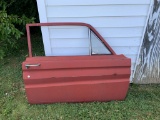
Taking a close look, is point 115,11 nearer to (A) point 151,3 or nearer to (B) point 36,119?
(A) point 151,3

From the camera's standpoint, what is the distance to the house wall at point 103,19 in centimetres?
212

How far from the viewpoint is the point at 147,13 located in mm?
2199

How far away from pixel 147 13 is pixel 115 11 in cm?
34

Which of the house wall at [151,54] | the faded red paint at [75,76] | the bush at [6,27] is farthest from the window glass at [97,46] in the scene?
the bush at [6,27]

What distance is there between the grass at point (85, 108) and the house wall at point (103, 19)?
603mm

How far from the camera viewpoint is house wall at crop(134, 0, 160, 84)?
229 cm

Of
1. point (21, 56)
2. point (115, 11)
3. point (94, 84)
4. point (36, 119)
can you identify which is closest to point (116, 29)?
point (115, 11)

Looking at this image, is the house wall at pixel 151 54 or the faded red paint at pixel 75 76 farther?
the house wall at pixel 151 54

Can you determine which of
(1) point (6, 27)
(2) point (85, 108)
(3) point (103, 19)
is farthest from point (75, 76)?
(1) point (6, 27)

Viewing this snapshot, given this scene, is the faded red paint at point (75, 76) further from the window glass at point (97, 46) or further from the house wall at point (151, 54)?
the house wall at point (151, 54)

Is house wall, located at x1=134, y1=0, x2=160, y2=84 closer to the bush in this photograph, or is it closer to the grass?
the grass

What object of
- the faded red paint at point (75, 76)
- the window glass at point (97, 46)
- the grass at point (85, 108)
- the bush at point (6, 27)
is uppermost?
the bush at point (6, 27)

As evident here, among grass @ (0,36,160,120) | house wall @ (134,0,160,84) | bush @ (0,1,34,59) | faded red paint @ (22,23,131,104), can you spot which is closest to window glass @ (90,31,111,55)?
faded red paint @ (22,23,131,104)

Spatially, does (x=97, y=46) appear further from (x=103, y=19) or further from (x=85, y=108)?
(x=85, y=108)
